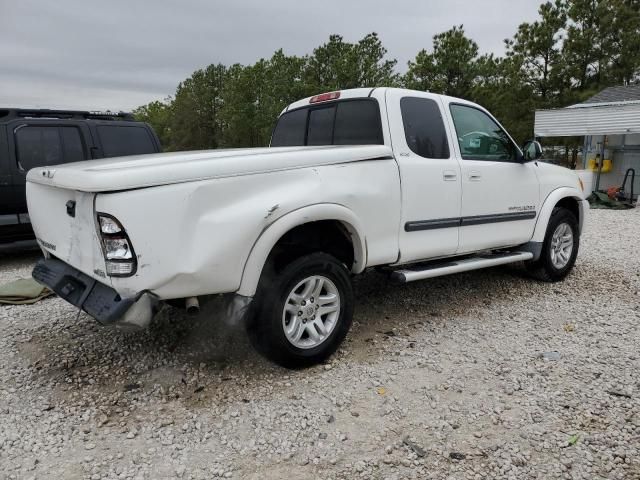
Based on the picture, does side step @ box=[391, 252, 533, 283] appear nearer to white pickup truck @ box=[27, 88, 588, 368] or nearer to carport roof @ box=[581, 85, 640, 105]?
white pickup truck @ box=[27, 88, 588, 368]

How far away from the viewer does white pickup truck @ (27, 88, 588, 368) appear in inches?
112

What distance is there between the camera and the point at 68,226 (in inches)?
128

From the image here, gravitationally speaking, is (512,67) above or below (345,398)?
above

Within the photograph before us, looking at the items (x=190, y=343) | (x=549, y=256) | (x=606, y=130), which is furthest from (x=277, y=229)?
(x=606, y=130)

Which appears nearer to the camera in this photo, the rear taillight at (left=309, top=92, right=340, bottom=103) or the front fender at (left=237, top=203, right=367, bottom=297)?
the front fender at (left=237, top=203, right=367, bottom=297)

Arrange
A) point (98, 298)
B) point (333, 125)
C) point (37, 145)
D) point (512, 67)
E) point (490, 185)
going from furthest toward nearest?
point (512, 67) < point (37, 145) < point (490, 185) < point (333, 125) < point (98, 298)

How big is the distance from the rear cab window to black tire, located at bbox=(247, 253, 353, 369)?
117 centimetres

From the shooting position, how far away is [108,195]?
276cm

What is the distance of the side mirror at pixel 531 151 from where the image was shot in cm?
497

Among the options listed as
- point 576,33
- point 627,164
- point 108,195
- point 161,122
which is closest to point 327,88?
point 576,33

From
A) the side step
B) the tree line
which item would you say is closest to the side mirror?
the side step

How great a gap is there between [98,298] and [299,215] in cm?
132

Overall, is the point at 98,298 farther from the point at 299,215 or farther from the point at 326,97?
the point at 326,97

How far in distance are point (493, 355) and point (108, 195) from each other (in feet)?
Answer: 9.45
